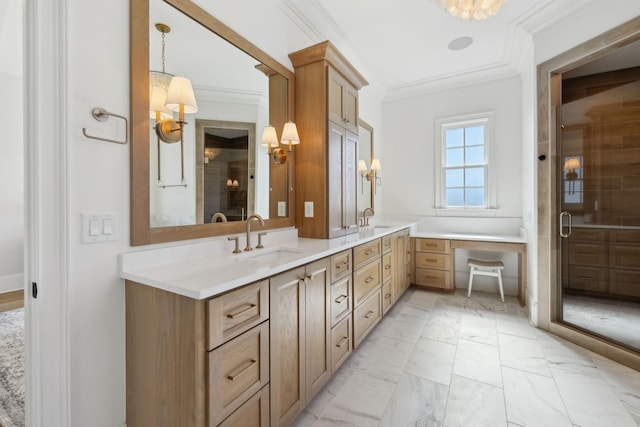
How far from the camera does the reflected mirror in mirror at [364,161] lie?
374 cm

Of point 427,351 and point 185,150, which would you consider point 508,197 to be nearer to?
point 427,351

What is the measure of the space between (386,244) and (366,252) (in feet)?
1.91

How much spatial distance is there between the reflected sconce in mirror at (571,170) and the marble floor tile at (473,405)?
6.90 ft

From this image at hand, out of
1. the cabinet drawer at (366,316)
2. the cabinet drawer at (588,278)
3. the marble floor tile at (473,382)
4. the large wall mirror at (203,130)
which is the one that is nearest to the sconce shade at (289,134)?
the large wall mirror at (203,130)

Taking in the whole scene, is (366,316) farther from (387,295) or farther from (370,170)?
(370,170)

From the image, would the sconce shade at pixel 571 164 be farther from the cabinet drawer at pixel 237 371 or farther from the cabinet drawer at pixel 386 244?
the cabinet drawer at pixel 237 371

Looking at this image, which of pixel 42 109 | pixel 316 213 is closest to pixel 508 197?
pixel 316 213

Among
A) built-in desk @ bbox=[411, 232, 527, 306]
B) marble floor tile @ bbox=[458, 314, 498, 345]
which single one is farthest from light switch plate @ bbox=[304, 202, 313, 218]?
built-in desk @ bbox=[411, 232, 527, 306]

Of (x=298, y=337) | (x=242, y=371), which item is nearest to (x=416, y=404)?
(x=298, y=337)

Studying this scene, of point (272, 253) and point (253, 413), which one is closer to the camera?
point (253, 413)

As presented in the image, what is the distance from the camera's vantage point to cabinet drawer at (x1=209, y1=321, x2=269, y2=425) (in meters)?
1.05

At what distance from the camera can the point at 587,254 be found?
2.81 m

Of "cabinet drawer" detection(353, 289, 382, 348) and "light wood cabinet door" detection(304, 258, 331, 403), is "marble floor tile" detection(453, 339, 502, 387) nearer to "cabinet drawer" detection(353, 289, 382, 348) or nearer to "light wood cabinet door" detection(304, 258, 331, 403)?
"cabinet drawer" detection(353, 289, 382, 348)

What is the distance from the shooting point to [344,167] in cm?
265
